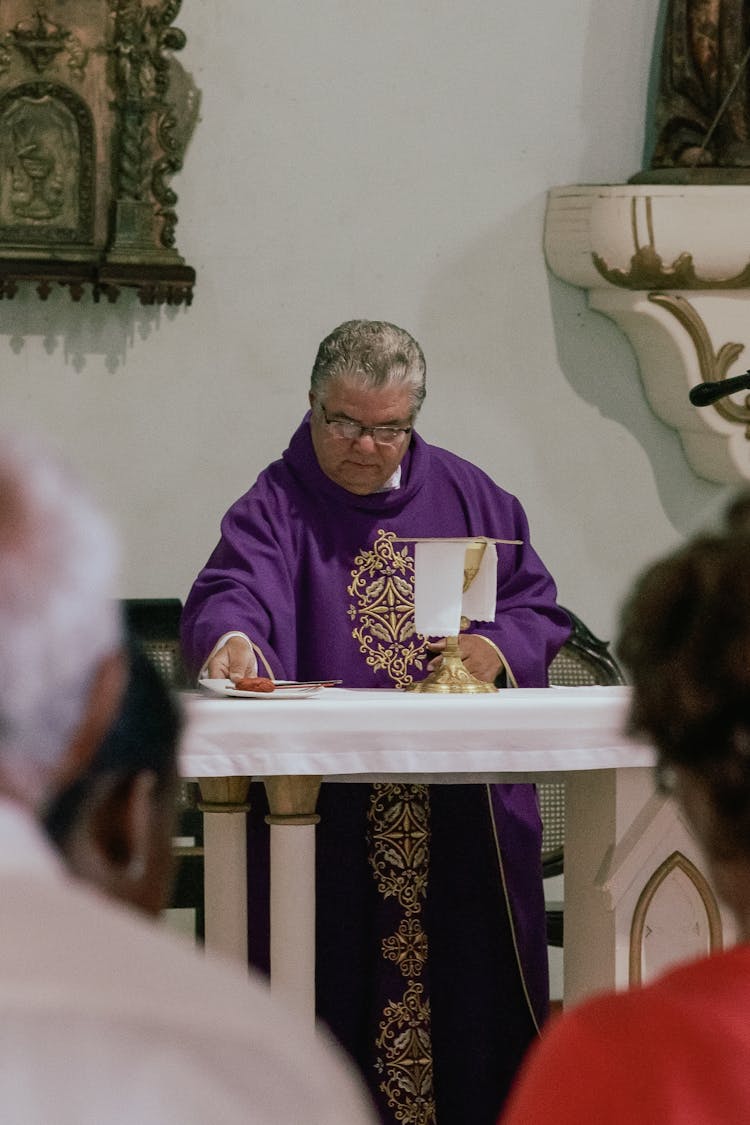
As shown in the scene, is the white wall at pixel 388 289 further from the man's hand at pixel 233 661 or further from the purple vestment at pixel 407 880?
the man's hand at pixel 233 661

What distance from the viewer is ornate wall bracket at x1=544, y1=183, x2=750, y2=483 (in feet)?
18.7

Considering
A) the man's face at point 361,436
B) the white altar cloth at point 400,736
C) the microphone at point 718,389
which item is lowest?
the white altar cloth at point 400,736

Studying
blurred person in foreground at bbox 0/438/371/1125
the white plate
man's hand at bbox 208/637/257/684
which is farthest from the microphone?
blurred person in foreground at bbox 0/438/371/1125

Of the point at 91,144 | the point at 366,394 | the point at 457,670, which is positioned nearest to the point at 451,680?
the point at 457,670

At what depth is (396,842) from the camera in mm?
4273

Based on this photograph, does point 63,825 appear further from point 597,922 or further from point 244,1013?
point 597,922

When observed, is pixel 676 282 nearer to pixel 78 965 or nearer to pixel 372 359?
pixel 372 359

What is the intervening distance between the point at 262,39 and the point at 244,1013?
5127 millimetres

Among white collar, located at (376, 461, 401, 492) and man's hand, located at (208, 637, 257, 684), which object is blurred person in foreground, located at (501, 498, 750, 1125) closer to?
man's hand, located at (208, 637, 257, 684)

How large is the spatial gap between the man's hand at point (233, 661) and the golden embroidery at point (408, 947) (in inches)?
30.1

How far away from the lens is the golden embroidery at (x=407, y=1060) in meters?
4.27

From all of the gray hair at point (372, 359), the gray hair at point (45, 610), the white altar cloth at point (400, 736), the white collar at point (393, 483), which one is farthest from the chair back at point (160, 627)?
the gray hair at point (45, 610)

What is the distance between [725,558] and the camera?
1.29 metres

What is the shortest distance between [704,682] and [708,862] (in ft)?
0.52
